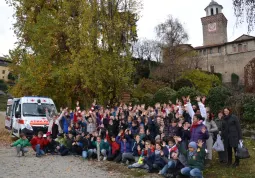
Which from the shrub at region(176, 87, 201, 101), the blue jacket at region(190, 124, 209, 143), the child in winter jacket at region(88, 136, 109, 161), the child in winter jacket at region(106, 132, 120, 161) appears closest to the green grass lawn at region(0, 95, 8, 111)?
the shrub at region(176, 87, 201, 101)

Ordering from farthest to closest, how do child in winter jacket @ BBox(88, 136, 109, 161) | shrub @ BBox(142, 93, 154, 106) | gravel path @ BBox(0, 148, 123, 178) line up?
shrub @ BBox(142, 93, 154, 106)
child in winter jacket @ BBox(88, 136, 109, 161)
gravel path @ BBox(0, 148, 123, 178)

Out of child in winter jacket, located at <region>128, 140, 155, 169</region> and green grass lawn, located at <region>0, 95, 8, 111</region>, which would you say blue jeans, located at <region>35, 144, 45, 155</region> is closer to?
child in winter jacket, located at <region>128, 140, 155, 169</region>

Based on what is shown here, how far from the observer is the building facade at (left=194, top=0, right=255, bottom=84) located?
203ft

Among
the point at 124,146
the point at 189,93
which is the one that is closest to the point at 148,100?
the point at 189,93

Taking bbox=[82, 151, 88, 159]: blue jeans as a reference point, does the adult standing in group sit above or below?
above

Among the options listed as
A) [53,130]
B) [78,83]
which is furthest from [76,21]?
[53,130]

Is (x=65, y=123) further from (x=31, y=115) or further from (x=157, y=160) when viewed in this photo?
(x=157, y=160)

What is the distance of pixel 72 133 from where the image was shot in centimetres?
1359

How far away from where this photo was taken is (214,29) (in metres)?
72.8

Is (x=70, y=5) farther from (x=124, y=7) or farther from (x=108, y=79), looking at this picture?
(x=108, y=79)

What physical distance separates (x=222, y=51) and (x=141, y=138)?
5870cm

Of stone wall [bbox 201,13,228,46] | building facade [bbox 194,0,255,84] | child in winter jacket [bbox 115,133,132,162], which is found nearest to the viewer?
child in winter jacket [bbox 115,133,132,162]

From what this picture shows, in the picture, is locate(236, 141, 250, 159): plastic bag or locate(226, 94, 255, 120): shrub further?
locate(226, 94, 255, 120): shrub

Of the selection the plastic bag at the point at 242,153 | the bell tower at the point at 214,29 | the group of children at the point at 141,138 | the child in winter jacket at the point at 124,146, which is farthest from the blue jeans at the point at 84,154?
the bell tower at the point at 214,29
